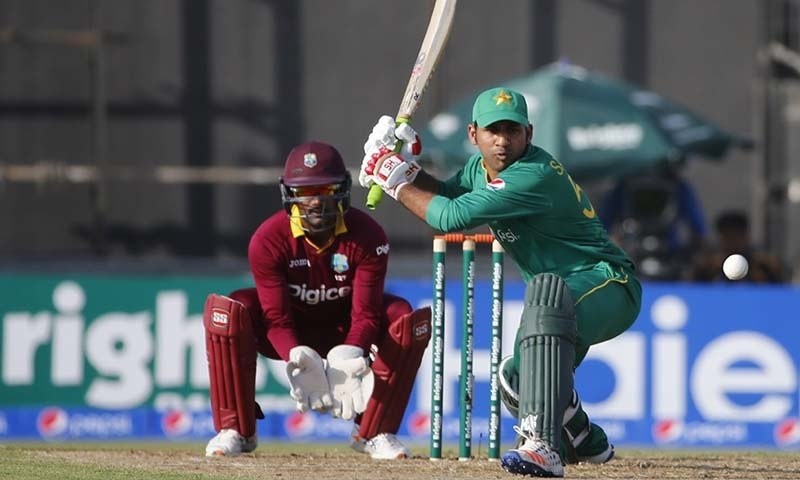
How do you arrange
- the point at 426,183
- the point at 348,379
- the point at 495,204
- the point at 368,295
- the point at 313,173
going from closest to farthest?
the point at 495,204 → the point at 426,183 → the point at 348,379 → the point at 313,173 → the point at 368,295

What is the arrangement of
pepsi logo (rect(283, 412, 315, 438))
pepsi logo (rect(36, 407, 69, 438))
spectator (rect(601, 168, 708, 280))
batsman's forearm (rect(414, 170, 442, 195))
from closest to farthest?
1. batsman's forearm (rect(414, 170, 442, 195))
2. pepsi logo (rect(36, 407, 69, 438))
3. pepsi logo (rect(283, 412, 315, 438))
4. spectator (rect(601, 168, 708, 280))

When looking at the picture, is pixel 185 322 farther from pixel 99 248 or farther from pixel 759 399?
pixel 759 399

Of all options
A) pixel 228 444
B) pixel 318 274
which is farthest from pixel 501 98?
pixel 228 444

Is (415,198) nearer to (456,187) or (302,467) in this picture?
(456,187)

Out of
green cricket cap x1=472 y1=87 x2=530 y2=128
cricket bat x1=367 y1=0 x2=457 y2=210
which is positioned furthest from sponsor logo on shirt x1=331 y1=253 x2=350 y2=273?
green cricket cap x1=472 y1=87 x2=530 y2=128

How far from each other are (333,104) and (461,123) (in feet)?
6.90

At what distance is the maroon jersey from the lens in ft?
24.4

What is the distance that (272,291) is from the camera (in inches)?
294

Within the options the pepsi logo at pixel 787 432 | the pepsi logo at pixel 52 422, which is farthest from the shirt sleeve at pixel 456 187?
the pepsi logo at pixel 787 432

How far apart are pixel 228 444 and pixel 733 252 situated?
6.07 metres

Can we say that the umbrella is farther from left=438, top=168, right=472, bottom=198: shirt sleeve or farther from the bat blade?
left=438, top=168, right=472, bottom=198: shirt sleeve

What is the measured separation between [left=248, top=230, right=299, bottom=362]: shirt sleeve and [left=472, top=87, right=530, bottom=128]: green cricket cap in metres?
1.33

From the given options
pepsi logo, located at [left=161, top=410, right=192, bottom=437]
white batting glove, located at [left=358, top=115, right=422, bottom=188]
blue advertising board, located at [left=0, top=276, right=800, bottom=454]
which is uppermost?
white batting glove, located at [left=358, top=115, right=422, bottom=188]

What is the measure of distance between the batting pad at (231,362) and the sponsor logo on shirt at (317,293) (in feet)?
0.96
